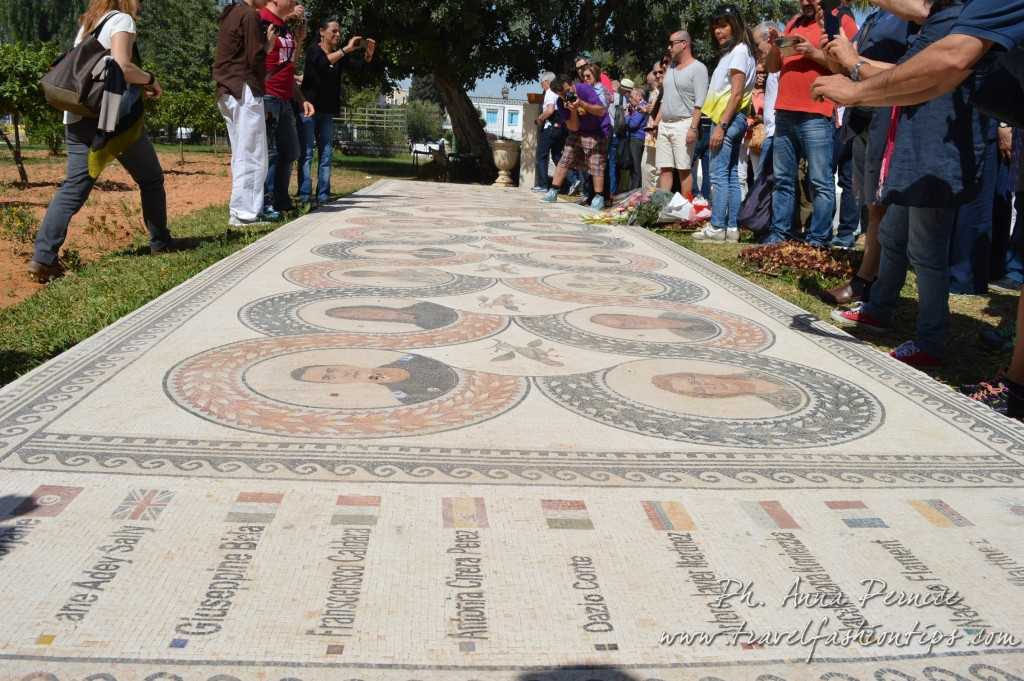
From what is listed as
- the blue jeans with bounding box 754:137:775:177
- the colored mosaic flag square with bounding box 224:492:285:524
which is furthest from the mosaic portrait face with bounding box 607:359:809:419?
the blue jeans with bounding box 754:137:775:177

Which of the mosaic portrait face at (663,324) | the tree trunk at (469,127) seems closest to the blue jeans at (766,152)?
the mosaic portrait face at (663,324)

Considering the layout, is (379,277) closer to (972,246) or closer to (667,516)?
(667,516)

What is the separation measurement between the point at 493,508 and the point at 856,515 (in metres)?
0.93

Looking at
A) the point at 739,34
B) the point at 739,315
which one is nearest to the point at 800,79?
the point at 739,34

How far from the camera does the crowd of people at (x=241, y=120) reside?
4965 mm

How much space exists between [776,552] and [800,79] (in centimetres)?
476

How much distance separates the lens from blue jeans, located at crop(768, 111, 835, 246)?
600 centimetres

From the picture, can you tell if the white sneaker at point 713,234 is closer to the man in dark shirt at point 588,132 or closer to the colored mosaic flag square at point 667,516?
the man in dark shirt at point 588,132

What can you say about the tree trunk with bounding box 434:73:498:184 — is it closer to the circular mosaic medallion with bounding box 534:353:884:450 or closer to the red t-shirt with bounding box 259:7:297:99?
the red t-shirt with bounding box 259:7:297:99

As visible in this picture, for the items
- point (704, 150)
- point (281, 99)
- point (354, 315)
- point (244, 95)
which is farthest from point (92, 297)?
point (704, 150)

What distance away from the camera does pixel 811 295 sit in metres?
5.33

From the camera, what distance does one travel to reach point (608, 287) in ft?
16.6

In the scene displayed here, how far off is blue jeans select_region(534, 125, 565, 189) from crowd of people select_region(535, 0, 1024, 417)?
428cm

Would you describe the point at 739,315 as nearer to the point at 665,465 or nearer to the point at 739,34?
the point at 665,465
